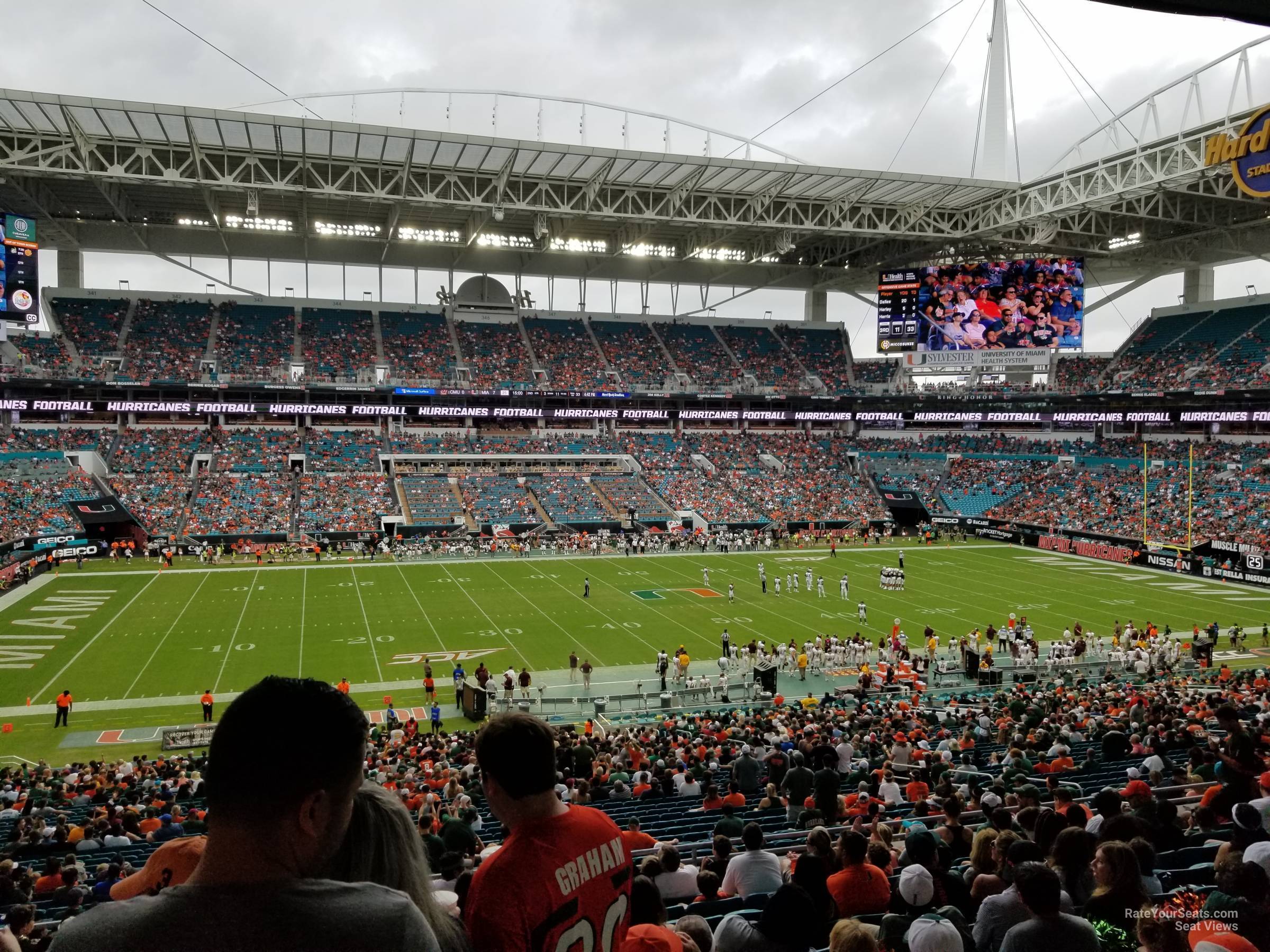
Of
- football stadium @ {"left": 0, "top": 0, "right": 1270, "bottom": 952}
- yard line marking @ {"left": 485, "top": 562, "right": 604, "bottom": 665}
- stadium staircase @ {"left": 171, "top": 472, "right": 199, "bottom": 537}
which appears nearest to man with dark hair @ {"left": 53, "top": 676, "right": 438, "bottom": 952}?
football stadium @ {"left": 0, "top": 0, "right": 1270, "bottom": 952}

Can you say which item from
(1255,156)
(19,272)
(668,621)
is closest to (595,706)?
(668,621)

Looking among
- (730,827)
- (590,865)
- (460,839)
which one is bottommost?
(730,827)

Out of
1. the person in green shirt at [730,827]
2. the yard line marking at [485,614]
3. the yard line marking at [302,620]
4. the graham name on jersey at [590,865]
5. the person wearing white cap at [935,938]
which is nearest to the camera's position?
the graham name on jersey at [590,865]

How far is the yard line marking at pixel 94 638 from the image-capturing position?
23797 mm

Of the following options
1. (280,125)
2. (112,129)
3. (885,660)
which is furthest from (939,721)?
(112,129)

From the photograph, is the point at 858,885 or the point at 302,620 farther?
the point at 302,620

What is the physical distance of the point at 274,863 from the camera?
1737mm

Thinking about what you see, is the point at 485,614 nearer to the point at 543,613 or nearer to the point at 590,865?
the point at 543,613

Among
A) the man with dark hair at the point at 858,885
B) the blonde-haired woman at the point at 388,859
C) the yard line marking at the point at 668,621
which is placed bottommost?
the yard line marking at the point at 668,621

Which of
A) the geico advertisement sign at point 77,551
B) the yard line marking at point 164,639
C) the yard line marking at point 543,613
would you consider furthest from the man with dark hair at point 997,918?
the geico advertisement sign at point 77,551

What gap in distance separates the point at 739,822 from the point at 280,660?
21.7 m

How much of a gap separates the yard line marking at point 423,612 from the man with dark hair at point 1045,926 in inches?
1025

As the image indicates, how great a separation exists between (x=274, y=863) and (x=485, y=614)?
3247cm

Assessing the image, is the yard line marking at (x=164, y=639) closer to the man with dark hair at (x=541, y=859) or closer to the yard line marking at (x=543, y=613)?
the yard line marking at (x=543, y=613)
